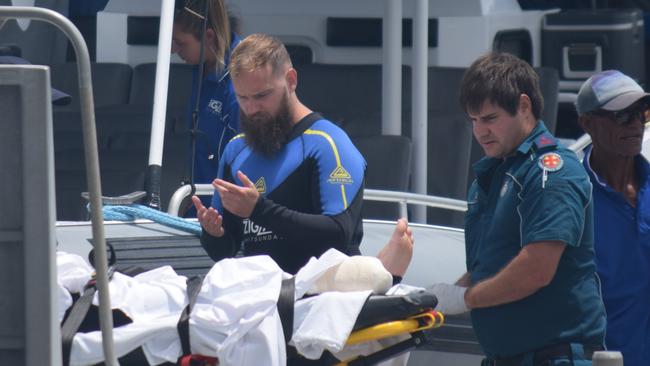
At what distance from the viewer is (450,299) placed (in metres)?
3.23

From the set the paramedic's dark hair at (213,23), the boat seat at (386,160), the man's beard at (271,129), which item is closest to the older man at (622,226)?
the man's beard at (271,129)

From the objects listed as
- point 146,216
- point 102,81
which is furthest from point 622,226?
point 102,81

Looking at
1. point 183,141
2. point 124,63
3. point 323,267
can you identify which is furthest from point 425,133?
point 323,267

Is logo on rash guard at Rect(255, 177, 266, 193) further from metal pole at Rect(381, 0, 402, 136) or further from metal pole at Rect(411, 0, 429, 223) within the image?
metal pole at Rect(381, 0, 402, 136)

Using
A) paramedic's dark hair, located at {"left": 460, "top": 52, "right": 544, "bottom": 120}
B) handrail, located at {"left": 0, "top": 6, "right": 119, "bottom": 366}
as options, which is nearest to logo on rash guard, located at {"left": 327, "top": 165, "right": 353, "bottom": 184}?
paramedic's dark hair, located at {"left": 460, "top": 52, "right": 544, "bottom": 120}

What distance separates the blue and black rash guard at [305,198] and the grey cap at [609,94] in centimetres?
61

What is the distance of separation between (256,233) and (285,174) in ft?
0.57

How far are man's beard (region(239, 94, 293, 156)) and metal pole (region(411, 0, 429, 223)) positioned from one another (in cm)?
247

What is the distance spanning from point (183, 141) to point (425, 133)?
1133mm

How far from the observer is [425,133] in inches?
238

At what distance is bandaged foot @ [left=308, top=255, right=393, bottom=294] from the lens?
9.82ft

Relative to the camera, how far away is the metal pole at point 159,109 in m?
4.82

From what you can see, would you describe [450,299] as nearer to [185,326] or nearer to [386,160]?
[185,326]

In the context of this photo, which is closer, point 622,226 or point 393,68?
point 622,226
